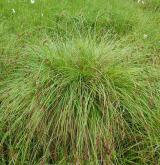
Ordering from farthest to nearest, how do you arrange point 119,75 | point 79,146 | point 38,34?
point 38,34
point 119,75
point 79,146

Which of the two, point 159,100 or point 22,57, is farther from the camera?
point 22,57

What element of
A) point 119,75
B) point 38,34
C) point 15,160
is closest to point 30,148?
point 15,160

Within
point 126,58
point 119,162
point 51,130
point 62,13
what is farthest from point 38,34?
point 119,162

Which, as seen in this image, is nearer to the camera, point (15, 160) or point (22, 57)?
point (15, 160)

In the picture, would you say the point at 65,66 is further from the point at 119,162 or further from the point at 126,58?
the point at 119,162

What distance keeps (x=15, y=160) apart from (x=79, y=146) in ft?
1.76

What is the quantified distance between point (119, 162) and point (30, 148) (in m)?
0.76

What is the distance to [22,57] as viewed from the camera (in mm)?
4906

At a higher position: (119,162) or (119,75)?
(119,75)

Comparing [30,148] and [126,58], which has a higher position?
[126,58]

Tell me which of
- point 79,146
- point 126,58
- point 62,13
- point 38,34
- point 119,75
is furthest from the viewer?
point 62,13

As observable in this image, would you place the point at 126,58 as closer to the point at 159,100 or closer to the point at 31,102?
the point at 159,100

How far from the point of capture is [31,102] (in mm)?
4230

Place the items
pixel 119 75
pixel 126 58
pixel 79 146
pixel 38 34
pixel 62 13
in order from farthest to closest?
pixel 62 13 → pixel 38 34 → pixel 126 58 → pixel 119 75 → pixel 79 146
